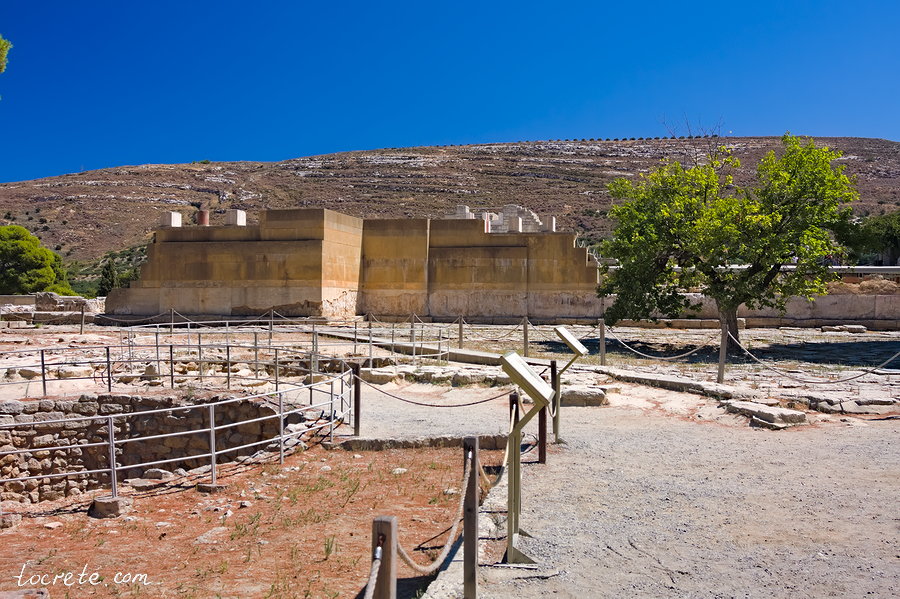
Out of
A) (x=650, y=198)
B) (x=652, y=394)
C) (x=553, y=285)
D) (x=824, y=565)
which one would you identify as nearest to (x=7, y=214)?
(x=553, y=285)

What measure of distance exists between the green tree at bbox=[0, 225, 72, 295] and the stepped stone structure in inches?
582

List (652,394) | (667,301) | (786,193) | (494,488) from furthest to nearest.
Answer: (667,301) < (786,193) < (652,394) < (494,488)

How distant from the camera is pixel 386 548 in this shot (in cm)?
308

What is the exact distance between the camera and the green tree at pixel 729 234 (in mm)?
17391

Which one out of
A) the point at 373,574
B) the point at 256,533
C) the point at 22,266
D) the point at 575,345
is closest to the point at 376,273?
the point at 575,345

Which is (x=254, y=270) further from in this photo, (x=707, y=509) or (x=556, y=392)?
(x=707, y=509)

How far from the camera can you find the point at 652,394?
39.9 feet

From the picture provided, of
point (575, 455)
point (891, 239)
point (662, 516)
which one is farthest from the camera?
point (891, 239)

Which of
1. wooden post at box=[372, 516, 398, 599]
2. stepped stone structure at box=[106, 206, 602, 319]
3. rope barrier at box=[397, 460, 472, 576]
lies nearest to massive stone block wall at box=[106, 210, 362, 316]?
stepped stone structure at box=[106, 206, 602, 319]

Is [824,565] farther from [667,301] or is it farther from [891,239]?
[891,239]

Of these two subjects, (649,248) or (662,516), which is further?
(649,248)

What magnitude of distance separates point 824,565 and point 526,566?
2025 mm

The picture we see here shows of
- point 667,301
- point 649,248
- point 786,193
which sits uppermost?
point 786,193

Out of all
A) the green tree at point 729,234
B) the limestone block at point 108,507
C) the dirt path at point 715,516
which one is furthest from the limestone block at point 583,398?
the limestone block at point 108,507
